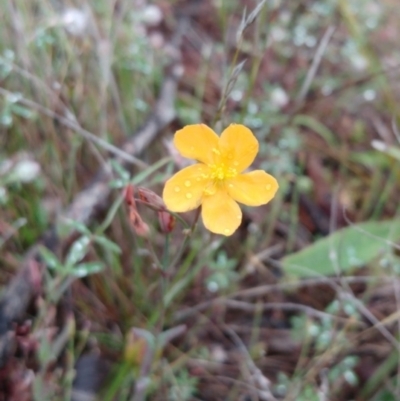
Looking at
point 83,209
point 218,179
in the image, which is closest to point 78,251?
point 83,209

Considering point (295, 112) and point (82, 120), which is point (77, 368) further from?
point (295, 112)

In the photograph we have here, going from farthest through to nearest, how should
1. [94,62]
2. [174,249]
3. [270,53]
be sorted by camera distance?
1. [270,53]
2. [94,62]
3. [174,249]

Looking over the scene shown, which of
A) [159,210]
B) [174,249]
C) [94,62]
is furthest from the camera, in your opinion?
[94,62]

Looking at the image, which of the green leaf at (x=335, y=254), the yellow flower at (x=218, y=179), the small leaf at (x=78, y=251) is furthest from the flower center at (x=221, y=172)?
the green leaf at (x=335, y=254)

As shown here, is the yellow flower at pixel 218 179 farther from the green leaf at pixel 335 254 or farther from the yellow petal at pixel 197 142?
the green leaf at pixel 335 254

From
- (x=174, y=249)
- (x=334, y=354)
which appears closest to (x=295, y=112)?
(x=174, y=249)

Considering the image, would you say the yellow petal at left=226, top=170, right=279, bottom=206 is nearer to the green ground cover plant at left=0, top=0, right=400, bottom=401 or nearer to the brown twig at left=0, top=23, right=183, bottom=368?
the green ground cover plant at left=0, top=0, right=400, bottom=401

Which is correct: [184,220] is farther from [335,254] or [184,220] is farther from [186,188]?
[335,254]
